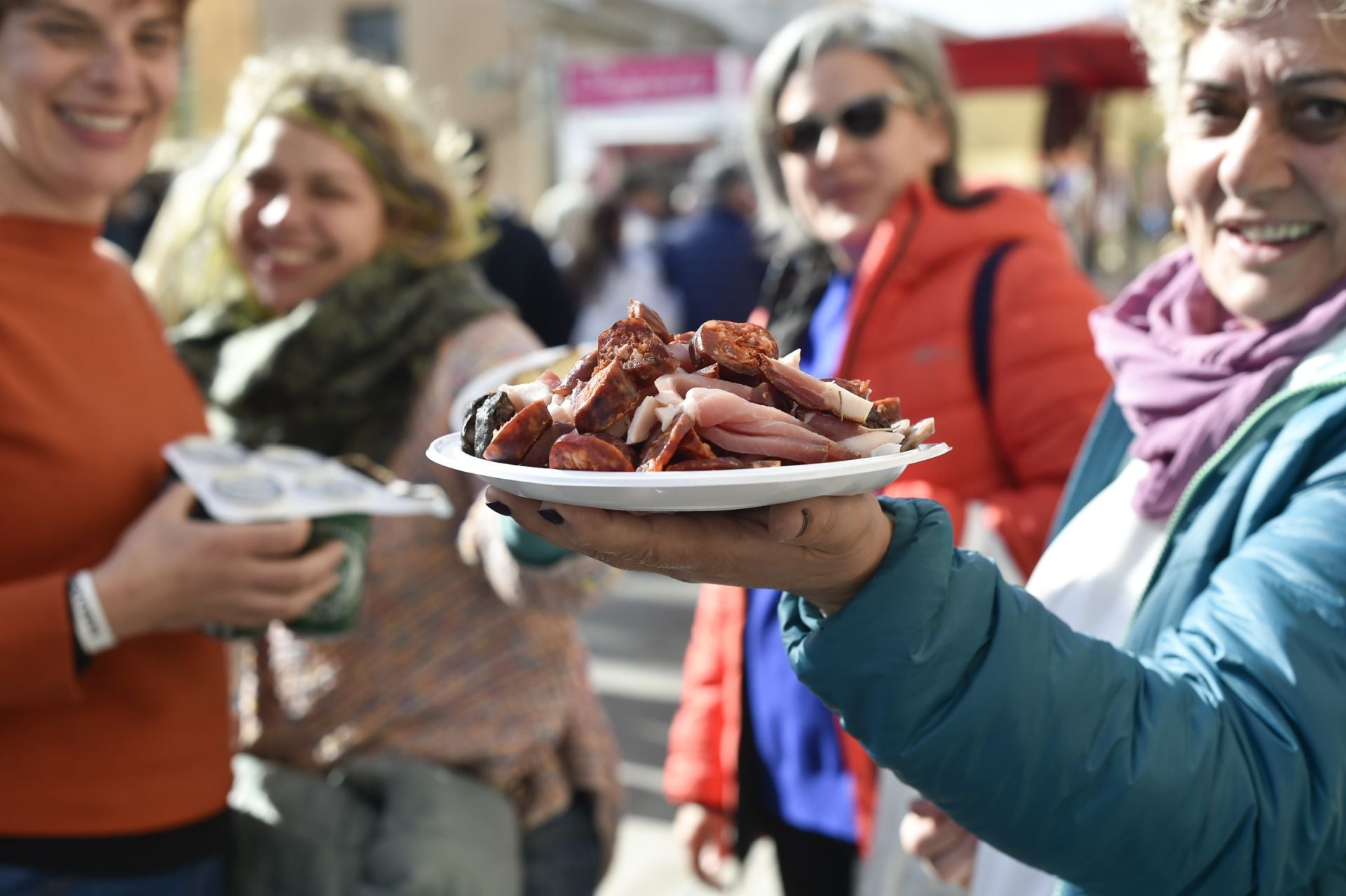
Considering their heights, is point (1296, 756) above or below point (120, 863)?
above

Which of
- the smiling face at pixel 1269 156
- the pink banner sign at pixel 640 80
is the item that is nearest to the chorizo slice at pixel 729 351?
the smiling face at pixel 1269 156

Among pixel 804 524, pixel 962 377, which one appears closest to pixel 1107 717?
pixel 804 524

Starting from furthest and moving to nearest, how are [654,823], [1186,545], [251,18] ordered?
[251,18], [654,823], [1186,545]

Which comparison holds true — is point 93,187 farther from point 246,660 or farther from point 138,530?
point 246,660

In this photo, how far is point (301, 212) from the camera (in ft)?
7.69

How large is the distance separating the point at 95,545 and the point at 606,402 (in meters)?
1.21

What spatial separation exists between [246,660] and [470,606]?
521mm

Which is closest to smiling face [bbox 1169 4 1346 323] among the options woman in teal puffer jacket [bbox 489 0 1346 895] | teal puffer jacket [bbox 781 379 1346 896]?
woman in teal puffer jacket [bbox 489 0 1346 895]

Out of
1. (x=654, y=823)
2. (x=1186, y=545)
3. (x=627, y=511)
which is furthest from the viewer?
(x=654, y=823)

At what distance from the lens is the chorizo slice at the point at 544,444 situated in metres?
1.03

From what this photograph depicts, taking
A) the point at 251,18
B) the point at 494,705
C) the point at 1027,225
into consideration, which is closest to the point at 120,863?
the point at 494,705

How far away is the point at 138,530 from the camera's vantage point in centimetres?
174

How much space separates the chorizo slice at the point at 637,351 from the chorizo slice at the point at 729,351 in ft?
0.10

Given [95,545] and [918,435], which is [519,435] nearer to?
[918,435]
